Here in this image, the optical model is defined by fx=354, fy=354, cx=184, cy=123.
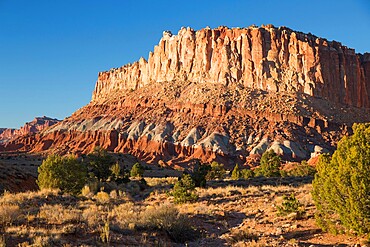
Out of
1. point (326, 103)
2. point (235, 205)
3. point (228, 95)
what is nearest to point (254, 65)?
point (228, 95)

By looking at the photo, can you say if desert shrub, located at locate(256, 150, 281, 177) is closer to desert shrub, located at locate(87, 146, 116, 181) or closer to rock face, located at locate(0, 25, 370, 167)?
desert shrub, located at locate(87, 146, 116, 181)

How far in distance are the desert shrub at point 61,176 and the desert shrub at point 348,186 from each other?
67.6 feet

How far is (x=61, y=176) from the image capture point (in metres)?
27.3

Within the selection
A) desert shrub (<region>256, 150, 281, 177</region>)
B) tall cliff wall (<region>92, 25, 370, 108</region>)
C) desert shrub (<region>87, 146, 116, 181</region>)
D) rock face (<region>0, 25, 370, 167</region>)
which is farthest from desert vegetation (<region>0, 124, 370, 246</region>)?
tall cliff wall (<region>92, 25, 370, 108</region>)

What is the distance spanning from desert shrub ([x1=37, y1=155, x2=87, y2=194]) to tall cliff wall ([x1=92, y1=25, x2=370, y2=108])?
9581cm

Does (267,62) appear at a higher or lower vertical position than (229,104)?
higher

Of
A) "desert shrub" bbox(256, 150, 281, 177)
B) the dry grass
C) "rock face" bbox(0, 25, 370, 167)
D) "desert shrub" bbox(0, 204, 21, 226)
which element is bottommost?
the dry grass

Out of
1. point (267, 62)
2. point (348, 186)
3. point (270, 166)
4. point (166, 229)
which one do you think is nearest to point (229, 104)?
point (267, 62)

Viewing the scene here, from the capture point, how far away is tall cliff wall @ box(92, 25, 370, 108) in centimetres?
11950

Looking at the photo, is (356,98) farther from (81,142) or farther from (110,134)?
(81,142)

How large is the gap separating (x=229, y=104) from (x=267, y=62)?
25.5 meters

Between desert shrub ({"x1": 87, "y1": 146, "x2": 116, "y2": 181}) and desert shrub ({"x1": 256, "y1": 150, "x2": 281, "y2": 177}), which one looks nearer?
desert shrub ({"x1": 87, "y1": 146, "x2": 116, "y2": 181})

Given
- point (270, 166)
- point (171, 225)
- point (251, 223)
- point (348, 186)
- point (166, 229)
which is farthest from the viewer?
point (270, 166)

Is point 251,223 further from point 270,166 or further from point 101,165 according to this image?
point 270,166
